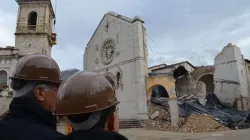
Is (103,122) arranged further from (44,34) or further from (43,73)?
(44,34)

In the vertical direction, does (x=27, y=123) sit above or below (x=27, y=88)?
below

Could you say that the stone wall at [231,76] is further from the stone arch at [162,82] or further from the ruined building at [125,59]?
the ruined building at [125,59]

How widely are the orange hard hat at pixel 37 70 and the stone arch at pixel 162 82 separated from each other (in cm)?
1539

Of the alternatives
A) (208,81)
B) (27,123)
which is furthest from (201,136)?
(208,81)

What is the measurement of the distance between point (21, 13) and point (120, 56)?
39.2ft

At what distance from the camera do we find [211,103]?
1812 centimetres

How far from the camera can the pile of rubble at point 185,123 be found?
12.4 m

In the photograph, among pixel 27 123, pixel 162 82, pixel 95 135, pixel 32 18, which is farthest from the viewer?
pixel 32 18

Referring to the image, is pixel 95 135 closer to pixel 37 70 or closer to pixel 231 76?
pixel 37 70

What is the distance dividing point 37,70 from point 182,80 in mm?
24870

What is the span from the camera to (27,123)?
4.96ft

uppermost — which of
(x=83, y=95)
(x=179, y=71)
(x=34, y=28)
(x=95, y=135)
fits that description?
(x=34, y=28)

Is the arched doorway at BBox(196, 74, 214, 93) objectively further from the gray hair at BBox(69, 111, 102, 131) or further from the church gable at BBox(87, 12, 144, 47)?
the gray hair at BBox(69, 111, 102, 131)

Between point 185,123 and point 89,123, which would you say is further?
point 185,123
